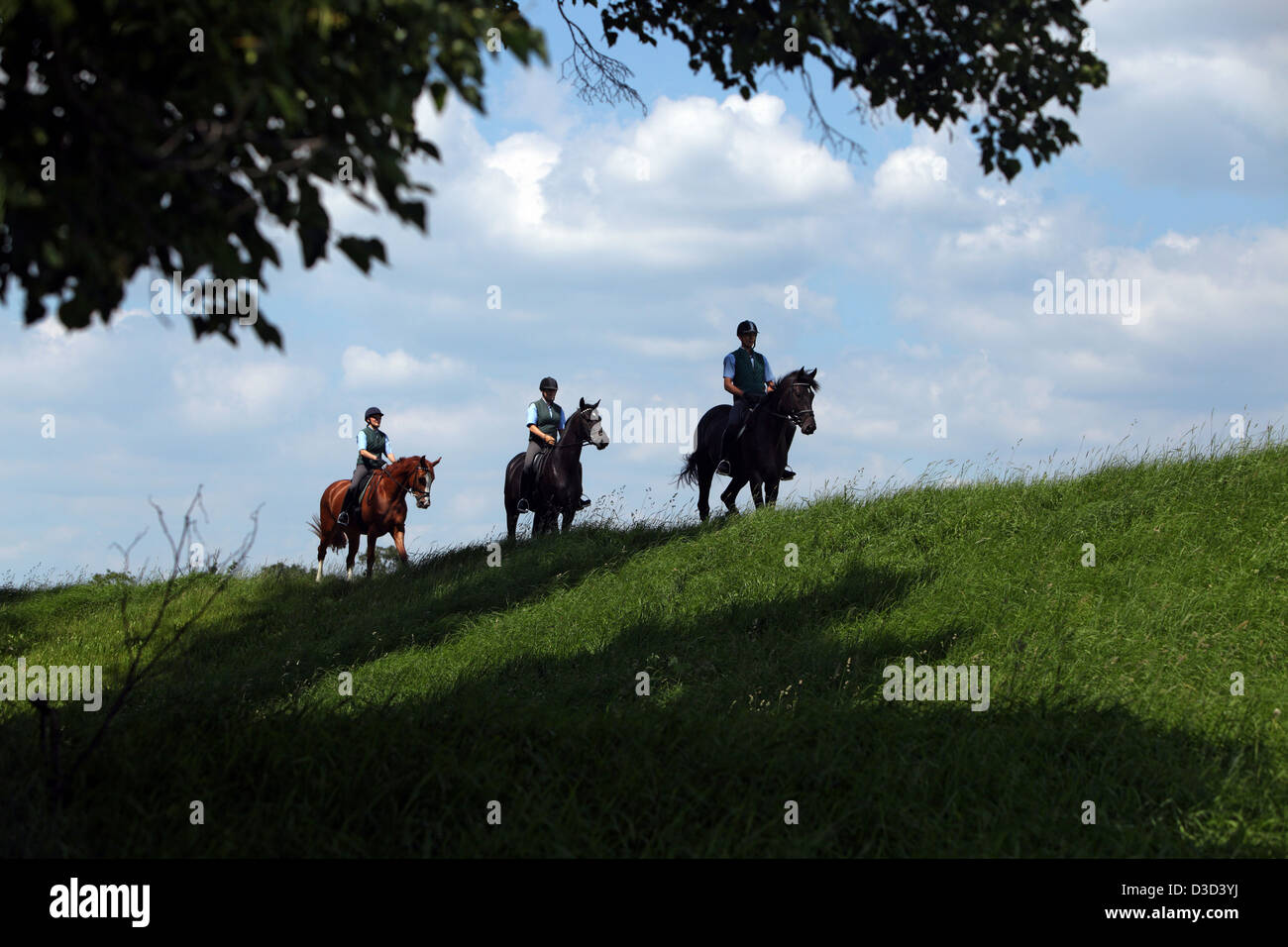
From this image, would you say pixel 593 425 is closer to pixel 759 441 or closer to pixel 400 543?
pixel 759 441

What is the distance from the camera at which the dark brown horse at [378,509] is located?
59.5 feet

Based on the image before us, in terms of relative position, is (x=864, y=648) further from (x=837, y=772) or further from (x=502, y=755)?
(x=502, y=755)

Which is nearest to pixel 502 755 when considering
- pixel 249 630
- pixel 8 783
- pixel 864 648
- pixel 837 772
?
pixel 837 772

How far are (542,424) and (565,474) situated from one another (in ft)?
4.96

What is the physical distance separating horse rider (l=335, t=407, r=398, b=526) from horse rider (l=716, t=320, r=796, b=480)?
23.4 feet

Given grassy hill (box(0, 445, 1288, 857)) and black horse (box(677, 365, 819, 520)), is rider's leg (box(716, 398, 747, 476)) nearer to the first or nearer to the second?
black horse (box(677, 365, 819, 520))

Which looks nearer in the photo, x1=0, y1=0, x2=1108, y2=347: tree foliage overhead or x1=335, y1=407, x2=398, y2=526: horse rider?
x1=0, y1=0, x2=1108, y2=347: tree foliage overhead

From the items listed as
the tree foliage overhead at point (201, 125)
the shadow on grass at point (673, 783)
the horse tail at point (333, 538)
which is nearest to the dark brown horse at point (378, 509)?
the horse tail at point (333, 538)

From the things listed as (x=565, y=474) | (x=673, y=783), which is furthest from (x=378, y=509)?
(x=673, y=783)

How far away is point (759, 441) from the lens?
17172mm

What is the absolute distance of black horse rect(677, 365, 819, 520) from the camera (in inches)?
637

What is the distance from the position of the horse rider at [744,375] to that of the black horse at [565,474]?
2529 mm

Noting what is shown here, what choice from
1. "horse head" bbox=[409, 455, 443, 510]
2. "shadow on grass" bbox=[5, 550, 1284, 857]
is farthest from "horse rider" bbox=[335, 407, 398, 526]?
"shadow on grass" bbox=[5, 550, 1284, 857]
